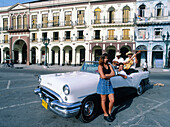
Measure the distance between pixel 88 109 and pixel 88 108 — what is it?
1.1 inches

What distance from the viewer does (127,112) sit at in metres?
3.55

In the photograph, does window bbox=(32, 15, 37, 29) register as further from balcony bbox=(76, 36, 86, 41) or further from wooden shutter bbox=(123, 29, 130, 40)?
wooden shutter bbox=(123, 29, 130, 40)

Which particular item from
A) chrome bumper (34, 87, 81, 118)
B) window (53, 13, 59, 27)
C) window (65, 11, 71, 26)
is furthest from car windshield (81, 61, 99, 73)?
window (53, 13, 59, 27)

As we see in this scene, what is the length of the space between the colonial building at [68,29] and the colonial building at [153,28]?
4.45 feet

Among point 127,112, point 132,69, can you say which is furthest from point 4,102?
point 132,69

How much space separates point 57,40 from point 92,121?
24613mm

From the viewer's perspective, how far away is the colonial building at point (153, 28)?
68.7 feet

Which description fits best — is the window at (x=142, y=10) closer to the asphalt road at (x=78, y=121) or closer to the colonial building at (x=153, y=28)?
the colonial building at (x=153, y=28)

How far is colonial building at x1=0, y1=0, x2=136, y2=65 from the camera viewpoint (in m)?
22.3

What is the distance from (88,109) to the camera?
296 centimetres

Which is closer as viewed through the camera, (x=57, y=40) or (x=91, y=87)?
(x=91, y=87)

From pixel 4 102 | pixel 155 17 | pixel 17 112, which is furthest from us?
pixel 155 17

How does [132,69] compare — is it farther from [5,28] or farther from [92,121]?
[5,28]

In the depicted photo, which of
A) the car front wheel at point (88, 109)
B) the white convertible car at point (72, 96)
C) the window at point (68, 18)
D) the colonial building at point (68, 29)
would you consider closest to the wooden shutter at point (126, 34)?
the colonial building at point (68, 29)
